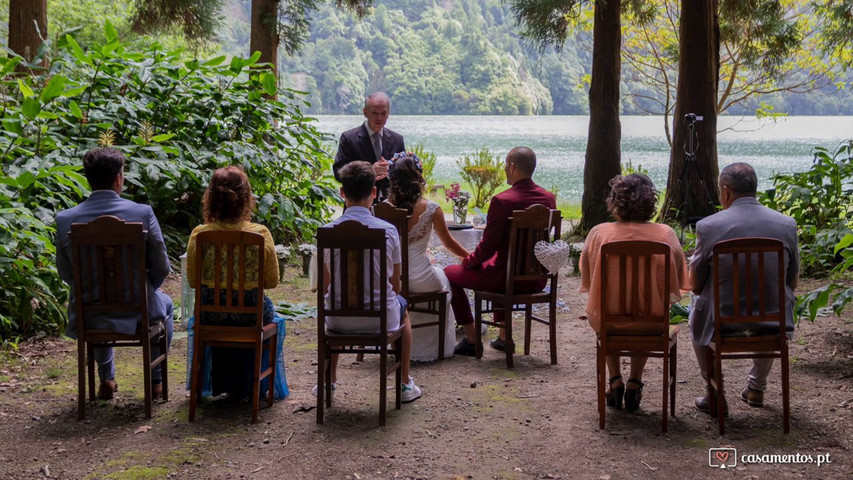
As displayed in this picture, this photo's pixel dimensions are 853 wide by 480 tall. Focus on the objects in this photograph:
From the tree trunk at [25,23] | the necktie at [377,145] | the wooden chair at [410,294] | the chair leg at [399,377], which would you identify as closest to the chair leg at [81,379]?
the chair leg at [399,377]

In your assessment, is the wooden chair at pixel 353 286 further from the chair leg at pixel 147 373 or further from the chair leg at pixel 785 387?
the chair leg at pixel 785 387

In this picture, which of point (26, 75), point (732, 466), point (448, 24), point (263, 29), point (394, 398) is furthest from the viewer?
point (448, 24)

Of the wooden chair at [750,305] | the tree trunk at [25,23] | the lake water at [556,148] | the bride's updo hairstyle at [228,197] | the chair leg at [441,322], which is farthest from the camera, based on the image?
the lake water at [556,148]

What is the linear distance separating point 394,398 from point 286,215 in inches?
148

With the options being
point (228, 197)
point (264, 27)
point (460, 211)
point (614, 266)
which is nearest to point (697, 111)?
point (460, 211)

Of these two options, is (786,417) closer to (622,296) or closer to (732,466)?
(732,466)

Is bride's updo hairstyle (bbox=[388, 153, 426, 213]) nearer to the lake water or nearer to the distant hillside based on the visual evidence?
the lake water

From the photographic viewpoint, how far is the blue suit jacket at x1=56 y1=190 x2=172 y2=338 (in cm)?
390

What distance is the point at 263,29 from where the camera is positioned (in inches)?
402

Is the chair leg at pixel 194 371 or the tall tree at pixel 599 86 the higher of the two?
the tall tree at pixel 599 86

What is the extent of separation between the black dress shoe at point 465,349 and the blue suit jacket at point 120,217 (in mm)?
2084

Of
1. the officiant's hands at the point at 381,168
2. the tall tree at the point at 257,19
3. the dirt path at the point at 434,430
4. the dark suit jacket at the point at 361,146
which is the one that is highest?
the tall tree at the point at 257,19

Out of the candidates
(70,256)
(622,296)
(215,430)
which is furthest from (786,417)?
(70,256)

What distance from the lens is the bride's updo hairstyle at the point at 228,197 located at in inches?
151
